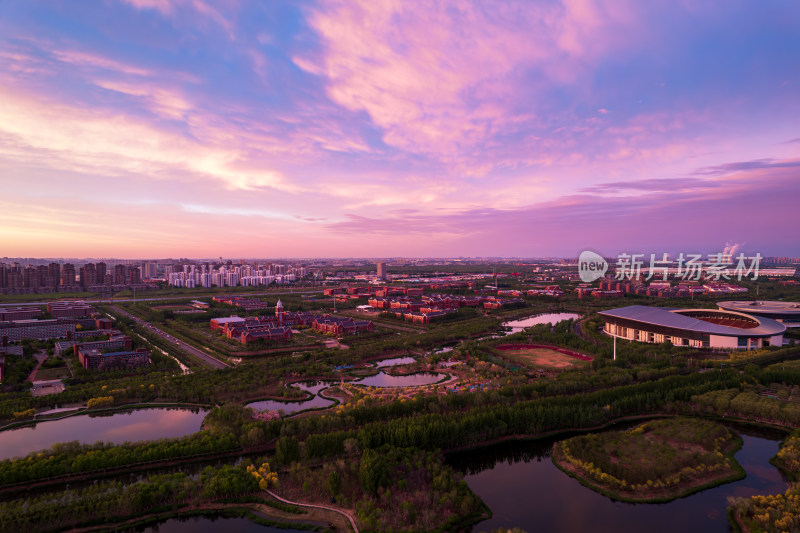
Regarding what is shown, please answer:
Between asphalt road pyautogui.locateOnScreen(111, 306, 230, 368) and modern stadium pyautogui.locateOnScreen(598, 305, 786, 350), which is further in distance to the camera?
modern stadium pyautogui.locateOnScreen(598, 305, 786, 350)

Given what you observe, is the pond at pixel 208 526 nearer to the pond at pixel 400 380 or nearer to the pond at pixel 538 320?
the pond at pixel 400 380

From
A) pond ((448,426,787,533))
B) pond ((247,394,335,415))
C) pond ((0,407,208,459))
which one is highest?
pond ((247,394,335,415))

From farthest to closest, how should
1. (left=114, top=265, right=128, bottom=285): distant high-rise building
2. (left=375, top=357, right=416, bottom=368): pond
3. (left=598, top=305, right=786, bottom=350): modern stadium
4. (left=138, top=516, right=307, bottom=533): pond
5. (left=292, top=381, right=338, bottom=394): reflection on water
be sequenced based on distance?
(left=114, top=265, right=128, bottom=285): distant high-rise building < (left=598, top=305, right=786, bottom=350): modern stadium < (left=375, top=357, right=416, bottom=368): pond < (left=292, top=381, right=338, bottom=394): reflection on water < (left=138, top=516, right=307, bottom=533): pond

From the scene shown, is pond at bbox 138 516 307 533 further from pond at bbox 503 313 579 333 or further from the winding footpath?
pond at bbox 503 313 579 333

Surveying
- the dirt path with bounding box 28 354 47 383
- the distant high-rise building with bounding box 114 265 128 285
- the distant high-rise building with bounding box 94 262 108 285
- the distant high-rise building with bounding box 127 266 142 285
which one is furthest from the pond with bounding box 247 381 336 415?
the distant high-rise building with bounding box 127 266 142 285

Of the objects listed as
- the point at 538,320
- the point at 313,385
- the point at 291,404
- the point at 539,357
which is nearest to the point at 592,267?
the point at 538,320

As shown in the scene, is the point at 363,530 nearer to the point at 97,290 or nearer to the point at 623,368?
the point at 623,368

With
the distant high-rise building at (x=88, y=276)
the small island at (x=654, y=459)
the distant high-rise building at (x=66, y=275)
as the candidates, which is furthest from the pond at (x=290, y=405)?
the distant high-rise building at (x=66, y=275)
